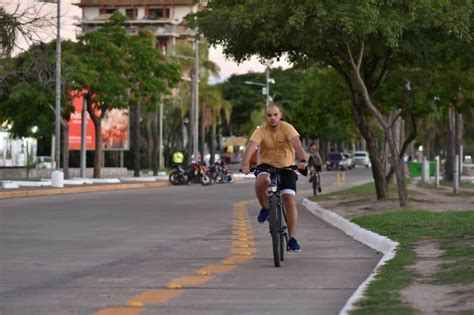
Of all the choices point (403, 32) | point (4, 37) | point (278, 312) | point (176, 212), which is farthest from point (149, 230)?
point (4, 37)

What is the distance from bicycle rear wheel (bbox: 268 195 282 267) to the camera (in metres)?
12.9

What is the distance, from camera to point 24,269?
12.9 meters

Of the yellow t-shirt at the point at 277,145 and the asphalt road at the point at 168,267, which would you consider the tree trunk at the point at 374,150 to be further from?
the yellow t-shirt at the point at 277,145

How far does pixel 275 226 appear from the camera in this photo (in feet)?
42.5

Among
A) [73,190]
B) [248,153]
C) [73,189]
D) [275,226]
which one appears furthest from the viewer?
[73,189]

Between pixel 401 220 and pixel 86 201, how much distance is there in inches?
625

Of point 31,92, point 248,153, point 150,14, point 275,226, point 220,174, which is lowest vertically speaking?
point 220,174

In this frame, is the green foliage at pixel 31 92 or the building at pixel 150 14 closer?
the green foliage at pixel 31 92

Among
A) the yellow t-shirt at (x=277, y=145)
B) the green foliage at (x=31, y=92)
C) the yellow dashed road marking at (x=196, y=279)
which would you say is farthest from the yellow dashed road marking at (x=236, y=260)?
the green foliage at (x=31, y=92)

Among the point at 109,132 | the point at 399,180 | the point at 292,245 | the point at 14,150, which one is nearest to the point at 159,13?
the point at 109,132

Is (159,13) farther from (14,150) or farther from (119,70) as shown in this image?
(119,70)

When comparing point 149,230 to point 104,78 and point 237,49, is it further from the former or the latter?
point 104,78

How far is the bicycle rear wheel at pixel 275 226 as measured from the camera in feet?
42.2

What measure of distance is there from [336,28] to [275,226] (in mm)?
11761
